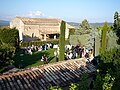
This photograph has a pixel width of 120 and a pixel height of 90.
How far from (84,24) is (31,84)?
45.9m

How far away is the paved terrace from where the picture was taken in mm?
10992

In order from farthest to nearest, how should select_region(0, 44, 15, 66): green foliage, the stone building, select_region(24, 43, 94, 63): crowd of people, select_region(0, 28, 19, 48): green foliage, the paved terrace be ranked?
the stone building → select_region(0, 28, 19, 48): green foliage → select_region(24, 43, 94, 63): crowd of people → select_region(0, 44, 15, 66): green foliage → the paved terrace

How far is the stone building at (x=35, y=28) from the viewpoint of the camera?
4900 centimetres

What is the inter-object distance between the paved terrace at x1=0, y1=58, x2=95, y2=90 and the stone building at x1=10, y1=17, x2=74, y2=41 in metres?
35.5

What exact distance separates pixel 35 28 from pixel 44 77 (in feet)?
132

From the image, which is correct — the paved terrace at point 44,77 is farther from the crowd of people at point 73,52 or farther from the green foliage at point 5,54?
the crowd of people at point 73,52

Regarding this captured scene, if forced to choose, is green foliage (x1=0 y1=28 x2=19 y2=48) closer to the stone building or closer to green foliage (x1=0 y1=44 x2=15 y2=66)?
green foliage (x1=0 y1=44 x2=15 y2=66)

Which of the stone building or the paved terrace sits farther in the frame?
the stone building

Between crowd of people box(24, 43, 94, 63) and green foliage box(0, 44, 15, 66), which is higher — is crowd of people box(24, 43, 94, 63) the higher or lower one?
the lower one

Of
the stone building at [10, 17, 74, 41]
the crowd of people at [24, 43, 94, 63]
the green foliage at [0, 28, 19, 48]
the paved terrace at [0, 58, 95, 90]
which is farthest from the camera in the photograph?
the stone building at [10, 17, 74, 41]

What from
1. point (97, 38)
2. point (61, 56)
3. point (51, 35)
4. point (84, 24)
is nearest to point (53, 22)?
point (51, 35)

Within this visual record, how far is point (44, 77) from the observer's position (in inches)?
481

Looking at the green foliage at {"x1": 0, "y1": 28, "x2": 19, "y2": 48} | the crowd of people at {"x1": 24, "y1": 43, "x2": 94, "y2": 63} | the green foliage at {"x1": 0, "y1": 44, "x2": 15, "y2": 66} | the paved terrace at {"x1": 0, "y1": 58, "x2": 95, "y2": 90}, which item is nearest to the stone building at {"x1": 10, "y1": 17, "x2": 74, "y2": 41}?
the crowd of people at {"x1": 24, "y1": 43, "x2": 94, "y2": 63}

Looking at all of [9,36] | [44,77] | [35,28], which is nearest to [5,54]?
[44,77]
